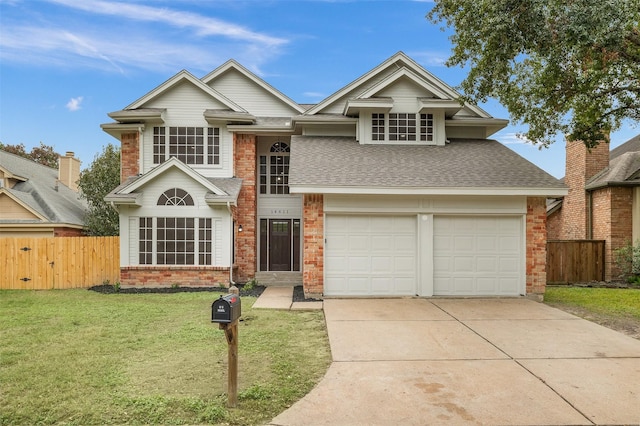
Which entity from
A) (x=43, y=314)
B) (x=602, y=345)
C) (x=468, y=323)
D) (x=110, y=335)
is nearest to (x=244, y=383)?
(x=110, y=335)

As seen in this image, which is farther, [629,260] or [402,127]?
[629,260]

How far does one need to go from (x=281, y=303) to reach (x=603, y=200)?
13682 mm

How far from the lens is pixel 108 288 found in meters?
13.2

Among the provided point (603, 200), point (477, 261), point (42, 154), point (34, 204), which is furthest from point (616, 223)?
point (42, 154)

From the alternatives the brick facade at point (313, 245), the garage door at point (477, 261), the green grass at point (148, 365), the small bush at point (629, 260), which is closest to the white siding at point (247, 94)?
the brick facade at point (313, 245)

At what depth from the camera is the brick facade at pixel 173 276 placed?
13.0 meters

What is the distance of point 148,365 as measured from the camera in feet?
18.3

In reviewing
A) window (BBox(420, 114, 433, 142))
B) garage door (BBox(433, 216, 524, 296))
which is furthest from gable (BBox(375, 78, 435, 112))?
garage door (BBox(433, 216, 524, 296))

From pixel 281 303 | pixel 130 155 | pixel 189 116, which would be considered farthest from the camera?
pixel 130 155

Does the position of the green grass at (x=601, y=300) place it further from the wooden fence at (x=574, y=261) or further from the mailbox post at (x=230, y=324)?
the mailbox post at (x=230, y=324)

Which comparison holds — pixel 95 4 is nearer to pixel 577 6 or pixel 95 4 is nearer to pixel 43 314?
pixel 43 314

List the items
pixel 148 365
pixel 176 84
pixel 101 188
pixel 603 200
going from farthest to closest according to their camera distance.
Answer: pixel 101 188 < pixel 603 200 < pixel 176 84 < pixel 148 365

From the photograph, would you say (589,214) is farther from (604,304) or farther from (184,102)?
(184,102)

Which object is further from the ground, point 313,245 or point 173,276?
point 313,245
